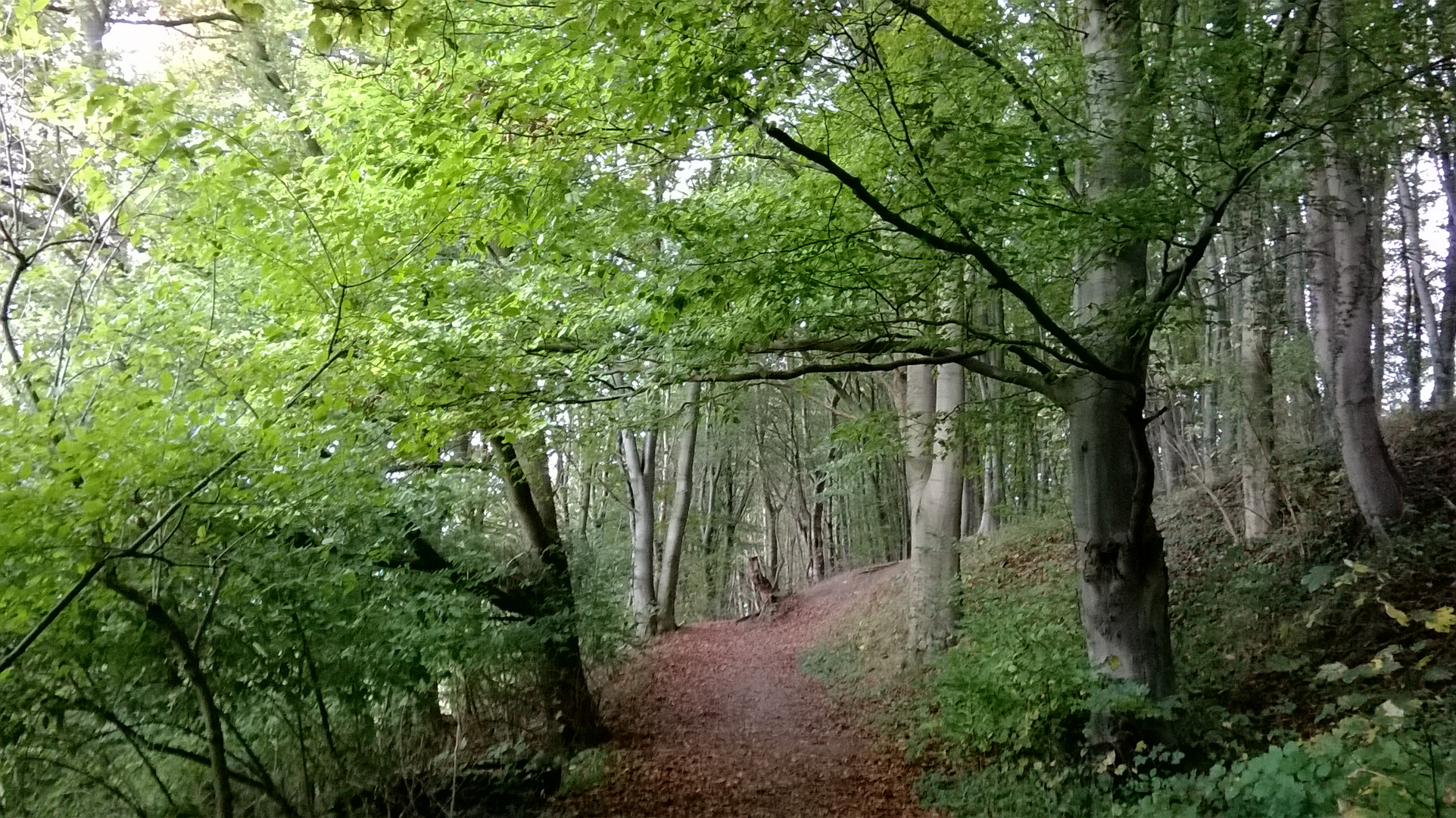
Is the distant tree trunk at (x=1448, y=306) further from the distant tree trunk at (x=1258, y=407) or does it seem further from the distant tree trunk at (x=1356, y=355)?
the distant tree trunk at (x=1356, y=355)

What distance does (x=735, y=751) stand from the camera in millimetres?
8719

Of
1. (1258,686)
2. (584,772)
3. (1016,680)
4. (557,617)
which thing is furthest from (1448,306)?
(584,772)

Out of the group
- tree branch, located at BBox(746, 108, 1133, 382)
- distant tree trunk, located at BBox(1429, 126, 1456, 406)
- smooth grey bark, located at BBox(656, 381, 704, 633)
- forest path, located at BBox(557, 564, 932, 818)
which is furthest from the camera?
smooth grey bark, located at BBox(656, 381, 704, 633)

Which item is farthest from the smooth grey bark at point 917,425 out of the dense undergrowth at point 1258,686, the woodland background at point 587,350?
the dense undergrowth at point 1258,686

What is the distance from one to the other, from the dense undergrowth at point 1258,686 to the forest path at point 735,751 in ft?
1.84

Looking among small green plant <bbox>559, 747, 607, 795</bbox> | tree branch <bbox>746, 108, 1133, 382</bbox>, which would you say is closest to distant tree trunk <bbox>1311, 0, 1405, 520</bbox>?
tree branch <bbox>746, 108, 1133, 382</bbox>

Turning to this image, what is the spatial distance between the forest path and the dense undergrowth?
0.56 meters

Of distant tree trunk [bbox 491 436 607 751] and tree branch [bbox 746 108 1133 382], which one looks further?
distant tree trunk [bbox 491 436 607 751]

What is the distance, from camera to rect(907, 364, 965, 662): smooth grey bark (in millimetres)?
10000

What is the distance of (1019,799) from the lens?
598 cm

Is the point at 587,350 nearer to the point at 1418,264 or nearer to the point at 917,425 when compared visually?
the point at 917,425

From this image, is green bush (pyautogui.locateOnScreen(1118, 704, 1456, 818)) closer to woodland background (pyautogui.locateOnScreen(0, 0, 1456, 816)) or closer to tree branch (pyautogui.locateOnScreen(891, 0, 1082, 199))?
woodland background (pyautogui.locateOnScreen(0, 0, 1456, 816))

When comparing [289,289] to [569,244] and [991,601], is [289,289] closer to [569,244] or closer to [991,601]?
[569,244]

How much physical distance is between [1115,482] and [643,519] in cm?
1096
